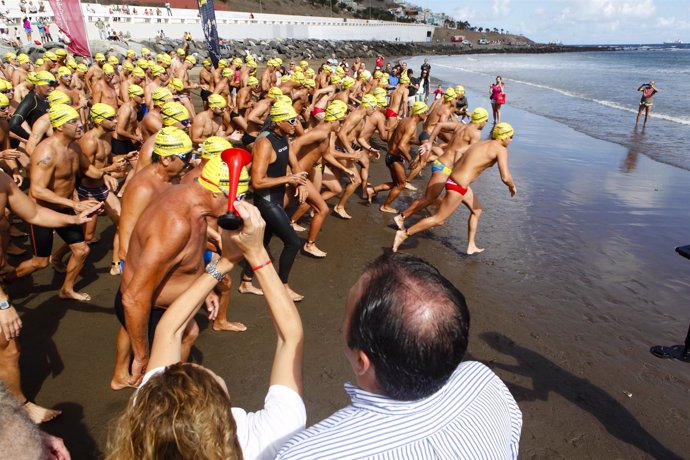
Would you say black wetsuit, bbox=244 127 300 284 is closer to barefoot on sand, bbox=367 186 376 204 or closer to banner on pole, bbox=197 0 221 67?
barefoot on sand, bbox=367 186 376 204

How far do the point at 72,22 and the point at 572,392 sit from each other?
15323 millimetres

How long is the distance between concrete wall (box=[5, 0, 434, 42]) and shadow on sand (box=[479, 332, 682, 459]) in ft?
101

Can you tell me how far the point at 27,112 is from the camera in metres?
7.81

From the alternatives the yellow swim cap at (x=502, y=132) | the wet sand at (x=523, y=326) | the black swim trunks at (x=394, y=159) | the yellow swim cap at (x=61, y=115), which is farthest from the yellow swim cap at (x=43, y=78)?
the yellow swim cap at (x=502, y=132)

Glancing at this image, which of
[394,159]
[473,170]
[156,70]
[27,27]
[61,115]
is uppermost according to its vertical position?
[27,27]

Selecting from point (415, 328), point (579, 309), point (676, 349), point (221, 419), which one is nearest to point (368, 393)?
point (415, 328)

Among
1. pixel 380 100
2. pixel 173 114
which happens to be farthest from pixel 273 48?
pixel 173 114

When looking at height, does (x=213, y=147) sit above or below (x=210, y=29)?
below

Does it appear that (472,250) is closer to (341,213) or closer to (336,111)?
(341,213)

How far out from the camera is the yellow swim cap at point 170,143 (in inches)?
140

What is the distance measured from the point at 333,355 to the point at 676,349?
2510 millimetres

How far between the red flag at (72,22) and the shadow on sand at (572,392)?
14.2 meters

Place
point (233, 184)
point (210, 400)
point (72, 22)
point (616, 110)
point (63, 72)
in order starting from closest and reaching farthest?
point (210, 400) → point (233, 184) → point (63, 72) → point (72, 22) → point (616, 110)

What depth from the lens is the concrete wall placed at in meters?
31.1
